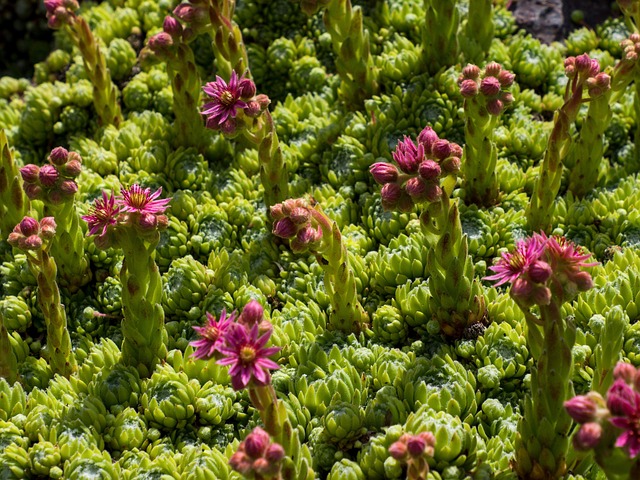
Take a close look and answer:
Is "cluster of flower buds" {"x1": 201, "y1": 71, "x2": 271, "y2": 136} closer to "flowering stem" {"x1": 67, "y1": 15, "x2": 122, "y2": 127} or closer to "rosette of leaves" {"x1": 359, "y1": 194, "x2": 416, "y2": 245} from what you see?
"rosette of leaves" {"x1": 359, "y1": 194, "x2": 416, "y2": 245}

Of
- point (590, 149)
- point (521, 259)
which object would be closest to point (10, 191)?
point (521, 259)

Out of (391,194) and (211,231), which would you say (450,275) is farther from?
(211,231)

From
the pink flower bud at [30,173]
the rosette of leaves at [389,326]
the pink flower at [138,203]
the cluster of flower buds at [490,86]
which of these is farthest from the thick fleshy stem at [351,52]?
the pink flower bud at [30,173]

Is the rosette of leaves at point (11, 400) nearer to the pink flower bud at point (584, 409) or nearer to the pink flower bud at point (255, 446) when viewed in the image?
the pink flower bud at point (255, 446)

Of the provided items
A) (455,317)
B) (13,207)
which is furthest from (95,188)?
(455,317)

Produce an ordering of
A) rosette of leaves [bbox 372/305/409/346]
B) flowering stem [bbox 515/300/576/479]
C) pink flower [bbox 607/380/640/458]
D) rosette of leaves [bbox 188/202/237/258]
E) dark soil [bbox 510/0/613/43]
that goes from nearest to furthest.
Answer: pink flower [bbox 607/380/640/458], flowering stem [bbox 515/300/576/479], rosette of leaves [bbox 372/305/409/346], rosette of leaves [bbox 188/202/237/258], dark soil [bbox 510/0/613/43]

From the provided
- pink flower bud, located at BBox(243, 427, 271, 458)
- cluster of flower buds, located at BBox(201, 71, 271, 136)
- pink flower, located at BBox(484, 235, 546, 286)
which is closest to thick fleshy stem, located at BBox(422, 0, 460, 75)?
cluster of flower buds, located at BBox(201, 71, 271, 136)
